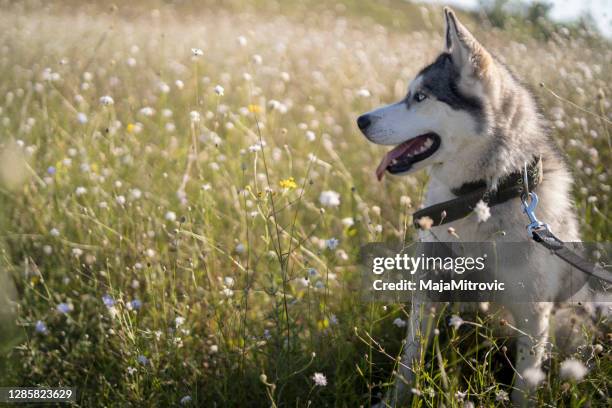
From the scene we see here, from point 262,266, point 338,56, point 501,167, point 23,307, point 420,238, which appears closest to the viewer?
point 501,167

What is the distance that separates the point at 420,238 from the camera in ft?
8.30

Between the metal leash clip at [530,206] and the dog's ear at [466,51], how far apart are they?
0.61 metres

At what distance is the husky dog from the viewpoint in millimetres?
2311

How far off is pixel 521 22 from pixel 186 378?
15.8ft

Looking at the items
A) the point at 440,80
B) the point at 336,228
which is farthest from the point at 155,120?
the point at 440,80

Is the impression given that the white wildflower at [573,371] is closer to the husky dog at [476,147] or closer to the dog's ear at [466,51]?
the husky dog at [476,147]

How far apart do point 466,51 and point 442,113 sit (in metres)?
0.30

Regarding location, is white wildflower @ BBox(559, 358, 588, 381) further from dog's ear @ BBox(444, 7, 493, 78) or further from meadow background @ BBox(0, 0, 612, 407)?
dog's ear @ BBox(444, 7, 493, 78)

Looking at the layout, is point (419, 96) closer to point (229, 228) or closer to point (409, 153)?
point (409, 153)

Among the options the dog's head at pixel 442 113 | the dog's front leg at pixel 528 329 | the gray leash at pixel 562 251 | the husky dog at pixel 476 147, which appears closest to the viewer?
the gray leash at pixel 562 251

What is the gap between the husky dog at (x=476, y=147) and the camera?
2.31 meters

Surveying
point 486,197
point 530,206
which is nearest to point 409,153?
point 486,197

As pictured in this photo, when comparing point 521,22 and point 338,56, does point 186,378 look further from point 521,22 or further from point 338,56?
point 338,56

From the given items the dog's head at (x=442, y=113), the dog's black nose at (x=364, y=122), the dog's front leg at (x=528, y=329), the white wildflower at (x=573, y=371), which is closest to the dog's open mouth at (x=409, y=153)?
the dog's head at (x=442, y=113)
